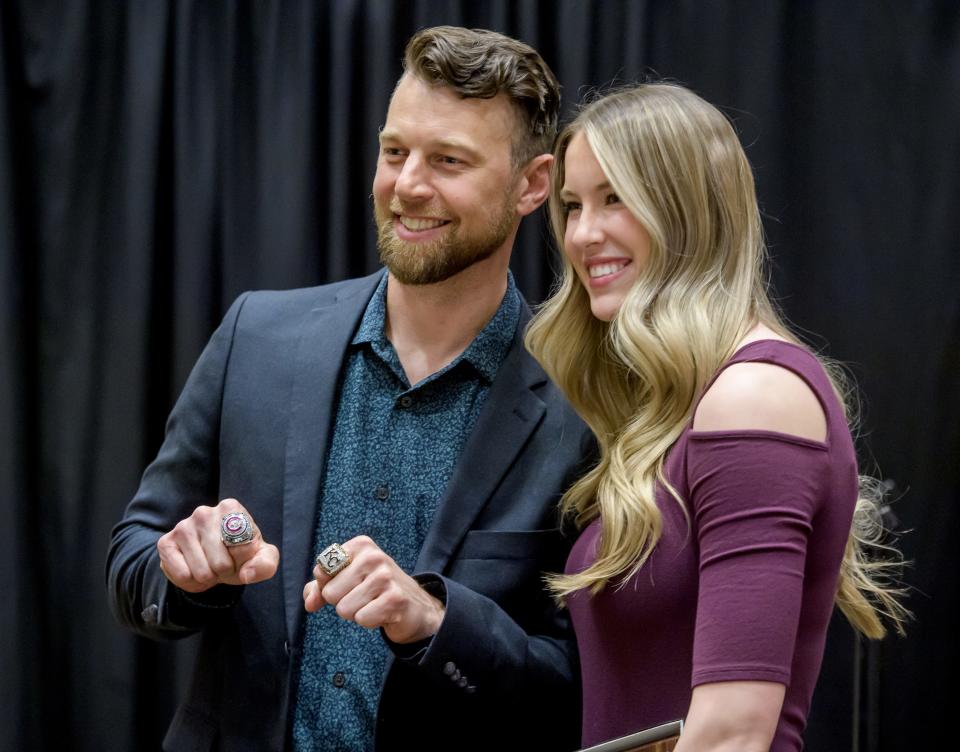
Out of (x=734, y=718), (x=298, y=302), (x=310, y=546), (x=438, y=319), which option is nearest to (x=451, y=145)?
(x=438, y=319)

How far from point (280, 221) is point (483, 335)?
935mm

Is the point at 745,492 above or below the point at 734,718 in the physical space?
above

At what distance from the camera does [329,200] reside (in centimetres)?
276

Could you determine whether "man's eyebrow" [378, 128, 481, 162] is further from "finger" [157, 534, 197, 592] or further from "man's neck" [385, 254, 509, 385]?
"finger" [157, 534, 197, 592]

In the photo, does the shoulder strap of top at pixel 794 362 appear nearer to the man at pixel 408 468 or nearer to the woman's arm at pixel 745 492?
the woman's arm at pixel 745 492

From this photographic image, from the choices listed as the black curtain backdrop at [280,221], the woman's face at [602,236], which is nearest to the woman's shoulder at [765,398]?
the woman's face at [602,236]

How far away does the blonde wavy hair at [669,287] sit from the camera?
146cm

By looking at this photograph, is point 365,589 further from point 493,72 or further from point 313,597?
point 493,72

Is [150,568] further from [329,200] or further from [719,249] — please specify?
[329,200]

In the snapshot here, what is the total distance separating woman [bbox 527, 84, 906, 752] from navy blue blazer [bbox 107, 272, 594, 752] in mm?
127

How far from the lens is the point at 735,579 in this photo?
1266 millimetres

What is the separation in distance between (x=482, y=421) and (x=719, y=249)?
514 millimetres

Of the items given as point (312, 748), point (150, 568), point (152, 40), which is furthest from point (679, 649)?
point (152, 40)

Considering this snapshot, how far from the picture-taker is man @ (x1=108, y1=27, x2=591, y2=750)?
70.4 inches
